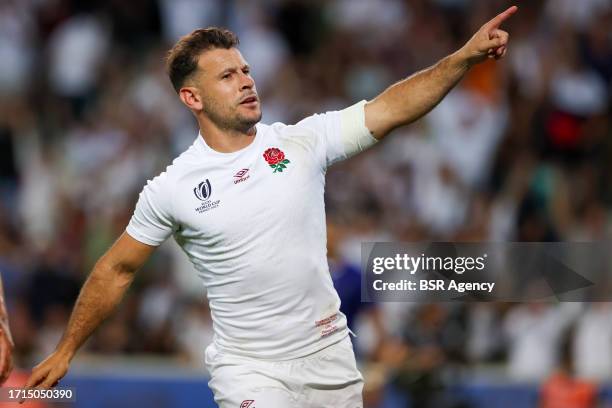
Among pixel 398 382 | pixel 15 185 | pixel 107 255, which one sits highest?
pixel 15 185

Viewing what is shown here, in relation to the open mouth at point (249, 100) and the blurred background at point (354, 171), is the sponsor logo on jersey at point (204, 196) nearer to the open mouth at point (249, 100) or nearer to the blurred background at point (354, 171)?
the open mouth at point (249, 100)

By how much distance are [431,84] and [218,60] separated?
43.2 inches

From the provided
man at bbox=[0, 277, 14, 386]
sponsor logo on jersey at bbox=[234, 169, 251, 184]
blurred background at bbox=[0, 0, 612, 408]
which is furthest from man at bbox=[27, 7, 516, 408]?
blurred background at bbox=[0, 0, 612, 408]

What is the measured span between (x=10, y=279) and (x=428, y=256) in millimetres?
6509

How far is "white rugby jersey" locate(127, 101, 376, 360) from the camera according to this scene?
253 inches

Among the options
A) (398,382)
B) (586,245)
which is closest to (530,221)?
(398,382)

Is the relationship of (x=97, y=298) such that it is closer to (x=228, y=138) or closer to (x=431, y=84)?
(x=228, y=138)

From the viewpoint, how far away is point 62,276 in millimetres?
12711

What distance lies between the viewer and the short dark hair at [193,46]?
22.2 feet

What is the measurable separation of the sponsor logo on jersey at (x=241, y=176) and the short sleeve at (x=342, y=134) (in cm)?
37

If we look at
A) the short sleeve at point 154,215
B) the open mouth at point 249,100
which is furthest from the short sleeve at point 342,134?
the short sleeve at point 154,215

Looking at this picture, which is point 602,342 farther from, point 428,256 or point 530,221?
point 428,256

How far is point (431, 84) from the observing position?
6375 millimetres

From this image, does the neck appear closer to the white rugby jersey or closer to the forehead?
the white rugby jersey
